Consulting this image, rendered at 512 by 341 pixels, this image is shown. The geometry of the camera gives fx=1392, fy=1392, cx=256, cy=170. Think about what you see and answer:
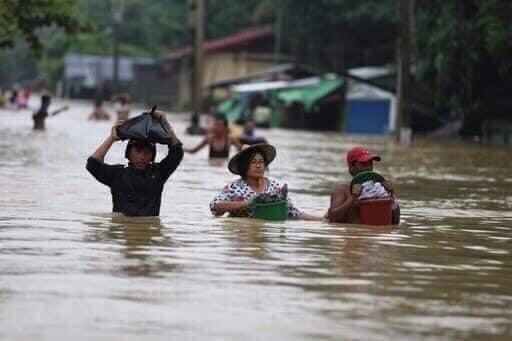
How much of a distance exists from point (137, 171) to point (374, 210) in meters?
2.09

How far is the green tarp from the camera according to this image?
5794 cm

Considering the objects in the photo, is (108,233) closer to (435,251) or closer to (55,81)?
(435,251)

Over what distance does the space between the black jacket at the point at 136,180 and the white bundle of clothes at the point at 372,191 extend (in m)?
1.64

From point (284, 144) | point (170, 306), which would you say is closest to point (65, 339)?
point (170, 306)

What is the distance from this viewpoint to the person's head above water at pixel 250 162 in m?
12.3

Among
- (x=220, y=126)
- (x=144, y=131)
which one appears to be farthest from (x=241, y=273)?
(x=220, y=126)

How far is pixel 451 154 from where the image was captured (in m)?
32.9

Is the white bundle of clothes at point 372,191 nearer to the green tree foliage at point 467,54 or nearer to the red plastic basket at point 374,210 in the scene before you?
the red plastic basket at point 374,210

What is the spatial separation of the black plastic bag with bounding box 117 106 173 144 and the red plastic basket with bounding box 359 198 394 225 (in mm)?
1795

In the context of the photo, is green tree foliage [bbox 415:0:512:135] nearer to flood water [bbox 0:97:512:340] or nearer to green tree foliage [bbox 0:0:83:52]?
green tree foliage [bbox 0:0:83:52]

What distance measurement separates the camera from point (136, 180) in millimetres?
12117

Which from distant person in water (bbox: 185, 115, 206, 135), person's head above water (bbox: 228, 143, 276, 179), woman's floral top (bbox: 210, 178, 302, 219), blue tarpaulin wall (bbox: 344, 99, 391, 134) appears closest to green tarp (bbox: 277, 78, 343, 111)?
blue tarpaulin wall (bbox: 344, 99, 391, 134)

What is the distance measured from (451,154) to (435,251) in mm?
22555

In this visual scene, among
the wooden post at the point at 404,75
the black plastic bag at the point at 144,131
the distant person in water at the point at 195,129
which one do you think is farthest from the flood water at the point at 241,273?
the distant person in water at the point at 195,129
